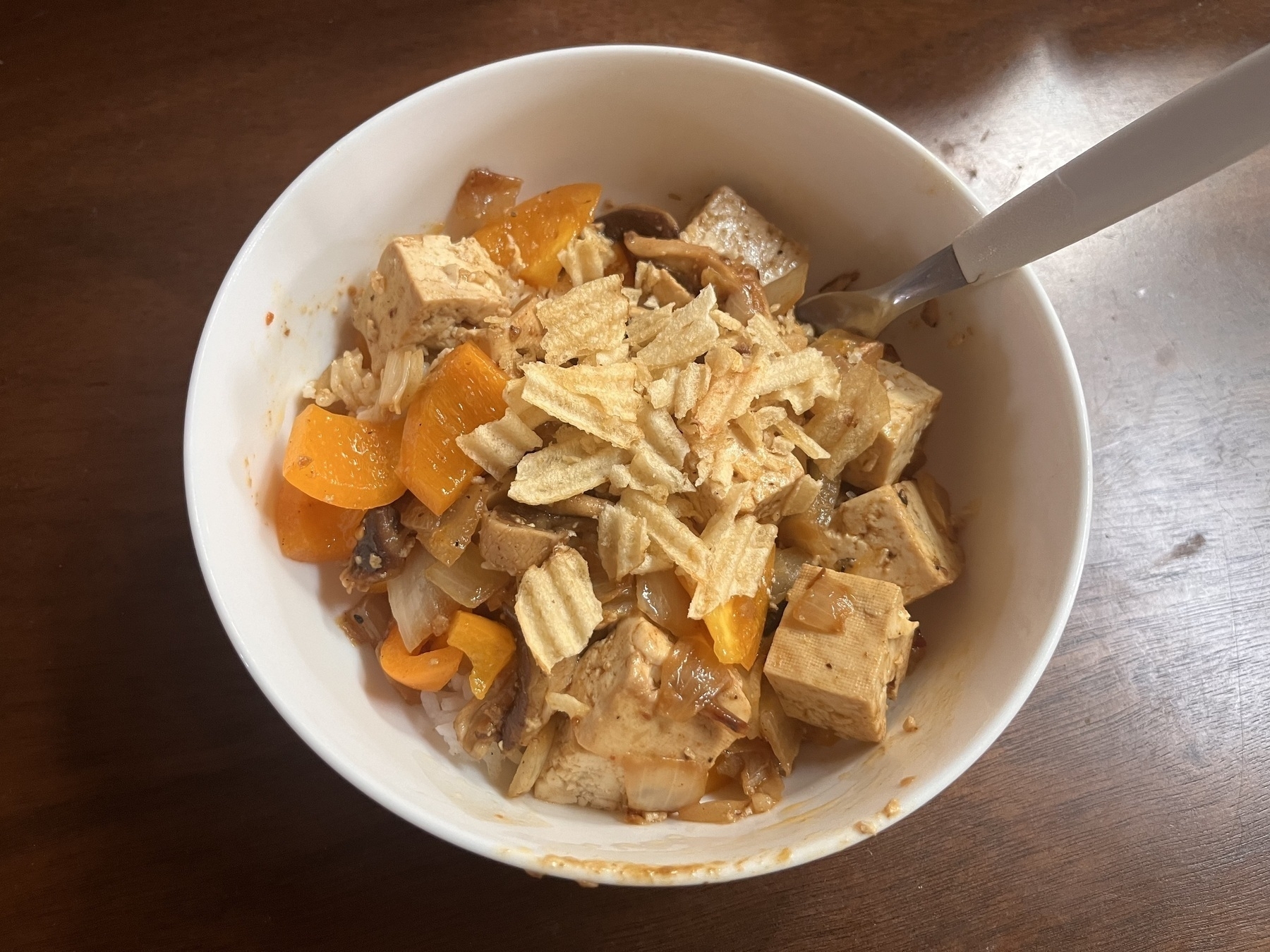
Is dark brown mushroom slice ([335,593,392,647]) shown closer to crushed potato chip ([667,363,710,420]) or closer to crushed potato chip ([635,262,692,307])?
crushed potato chip ([667,363,710,420])

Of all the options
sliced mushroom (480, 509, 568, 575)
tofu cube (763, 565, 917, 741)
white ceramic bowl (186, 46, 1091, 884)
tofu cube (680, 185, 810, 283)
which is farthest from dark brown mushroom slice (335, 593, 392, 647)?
tofu cube (680, 185, 810, 283)

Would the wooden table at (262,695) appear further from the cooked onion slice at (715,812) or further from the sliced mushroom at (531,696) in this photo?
the sliced mushroom at (531,696)

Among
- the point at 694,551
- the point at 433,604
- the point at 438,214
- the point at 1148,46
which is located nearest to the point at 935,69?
Result: the point at 1148,46

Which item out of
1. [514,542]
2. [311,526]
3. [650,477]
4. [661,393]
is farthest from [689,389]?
[311,526]

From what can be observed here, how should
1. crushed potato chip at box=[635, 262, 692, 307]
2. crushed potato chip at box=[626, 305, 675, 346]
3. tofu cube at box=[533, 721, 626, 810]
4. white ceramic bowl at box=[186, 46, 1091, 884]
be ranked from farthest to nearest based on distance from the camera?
1. crushed potato chip at box=[635, 262, 692, 307]
2. crushed potato chip at box=[626, 305, 675, 346]
3. tofu cube at box=[533, 721, 626, 810]
4. white ceramic bowl at box=[186, 46, 1091, 884]

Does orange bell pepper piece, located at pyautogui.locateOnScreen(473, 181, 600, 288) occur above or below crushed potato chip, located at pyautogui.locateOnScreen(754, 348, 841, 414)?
above

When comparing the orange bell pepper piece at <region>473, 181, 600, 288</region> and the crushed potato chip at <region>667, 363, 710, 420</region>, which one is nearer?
Answer: the crushed potato chip at <region>667, 363, 710, 420</region>
